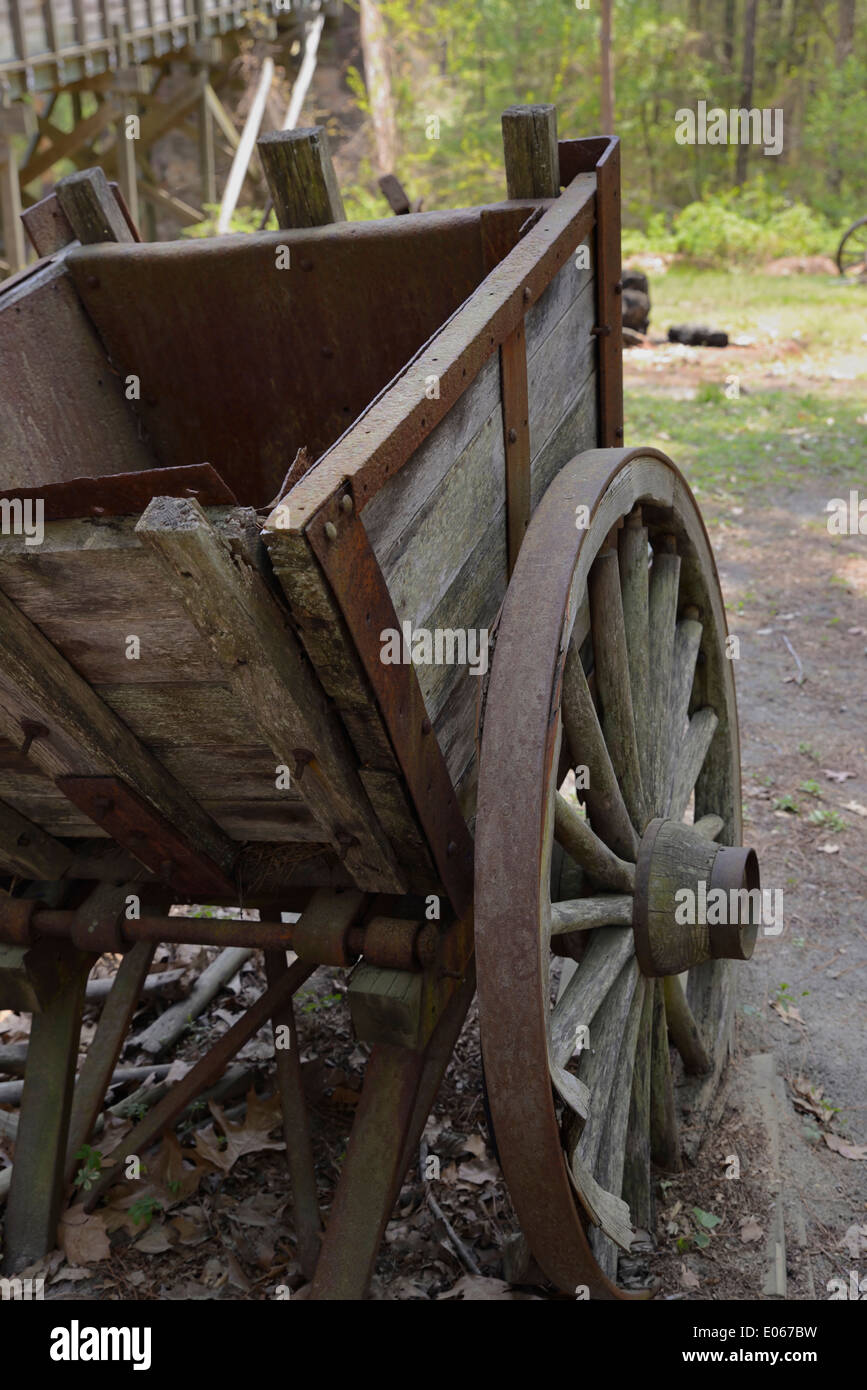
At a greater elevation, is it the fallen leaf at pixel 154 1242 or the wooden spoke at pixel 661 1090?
the wooden spoke at pixel 661 1090

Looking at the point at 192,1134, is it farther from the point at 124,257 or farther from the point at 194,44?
the point at 194,44

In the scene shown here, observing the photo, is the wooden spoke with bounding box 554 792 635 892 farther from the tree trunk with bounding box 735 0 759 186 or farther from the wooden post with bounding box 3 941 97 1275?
the tree trunk with bounding box 735 0 759 186

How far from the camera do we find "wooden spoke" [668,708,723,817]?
272cm

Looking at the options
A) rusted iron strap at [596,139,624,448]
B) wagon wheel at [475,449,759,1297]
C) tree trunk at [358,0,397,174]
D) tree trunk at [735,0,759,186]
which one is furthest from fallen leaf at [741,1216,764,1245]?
tree trunk at [735,0,759,186]

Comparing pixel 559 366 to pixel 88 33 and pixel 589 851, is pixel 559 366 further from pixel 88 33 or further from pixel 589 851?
pixel 88 33

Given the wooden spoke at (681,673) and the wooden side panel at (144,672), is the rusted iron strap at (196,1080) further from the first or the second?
the wooden spoke at (681,673)

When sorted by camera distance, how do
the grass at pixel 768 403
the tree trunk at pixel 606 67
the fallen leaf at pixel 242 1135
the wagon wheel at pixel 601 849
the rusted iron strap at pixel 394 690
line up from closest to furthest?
1. the rusted iron strap at pixel 394 690
2. the wagon wheel at pixel 601 849
3. the fallen leaf at pixel 242 1135
4. the grass at pixel 768 403
5. the tree trunk at pixel 606 67

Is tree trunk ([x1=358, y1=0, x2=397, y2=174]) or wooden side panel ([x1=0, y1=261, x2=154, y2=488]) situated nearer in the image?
wooden side panel ([x1=0, y1=261, x2=154, y2=488])

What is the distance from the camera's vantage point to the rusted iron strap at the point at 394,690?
1.49m

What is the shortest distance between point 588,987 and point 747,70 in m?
20.1

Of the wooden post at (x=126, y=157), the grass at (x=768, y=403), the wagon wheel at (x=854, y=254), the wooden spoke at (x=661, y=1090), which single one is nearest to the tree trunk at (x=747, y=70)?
the wagon wheel at (x=854, y=254)

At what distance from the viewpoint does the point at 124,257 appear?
2.88 m

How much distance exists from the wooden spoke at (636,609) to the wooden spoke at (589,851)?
283 mm

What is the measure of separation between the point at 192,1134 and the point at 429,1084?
90 centimetres
